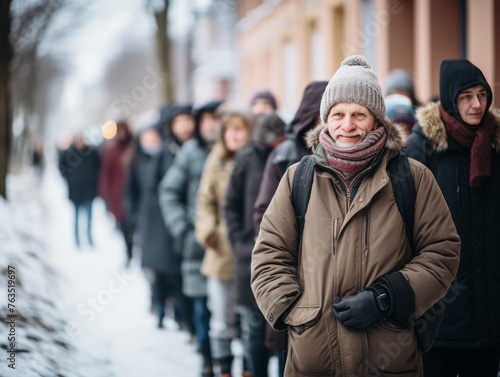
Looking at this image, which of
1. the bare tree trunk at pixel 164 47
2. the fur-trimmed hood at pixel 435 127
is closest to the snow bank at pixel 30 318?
the fur-trimmed hood at pixel 435 127

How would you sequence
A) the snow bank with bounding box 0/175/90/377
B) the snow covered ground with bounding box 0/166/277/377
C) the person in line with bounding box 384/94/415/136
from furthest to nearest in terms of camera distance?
the snow covered ground with bounding box 0/166/277/377 → the person in line with bounding box 384/94/415/136 → the snow bank with bounding box 0/175/90/377

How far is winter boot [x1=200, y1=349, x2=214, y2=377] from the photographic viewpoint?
→ 24.9ft

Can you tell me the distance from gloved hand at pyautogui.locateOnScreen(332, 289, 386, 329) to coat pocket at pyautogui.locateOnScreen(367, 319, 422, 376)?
76mm

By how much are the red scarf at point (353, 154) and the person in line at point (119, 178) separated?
9.51 meters

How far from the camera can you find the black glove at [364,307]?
3.67m

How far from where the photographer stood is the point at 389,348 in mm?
3756

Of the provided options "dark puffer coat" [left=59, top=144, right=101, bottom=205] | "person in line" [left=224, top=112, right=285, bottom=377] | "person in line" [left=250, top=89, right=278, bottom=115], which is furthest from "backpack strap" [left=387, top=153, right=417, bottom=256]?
"dark puffer coat" [left=59, top=144, right=101, bottom=205]

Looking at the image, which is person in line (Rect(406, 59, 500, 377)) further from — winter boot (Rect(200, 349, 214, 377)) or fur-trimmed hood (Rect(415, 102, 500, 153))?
winter boot (Rect(200, 349, 214, 377))

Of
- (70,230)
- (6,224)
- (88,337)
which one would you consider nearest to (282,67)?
(70,230)

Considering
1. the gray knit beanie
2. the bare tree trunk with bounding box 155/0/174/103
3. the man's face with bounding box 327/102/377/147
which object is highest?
the bare tree trunk with bounding box 155/0/174/103

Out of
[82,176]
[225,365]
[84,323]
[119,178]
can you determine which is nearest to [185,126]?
[84,323]

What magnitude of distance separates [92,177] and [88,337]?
9268 mm

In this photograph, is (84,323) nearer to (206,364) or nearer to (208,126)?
(206,364)

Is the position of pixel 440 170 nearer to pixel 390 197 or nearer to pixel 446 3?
pixel 390 197
